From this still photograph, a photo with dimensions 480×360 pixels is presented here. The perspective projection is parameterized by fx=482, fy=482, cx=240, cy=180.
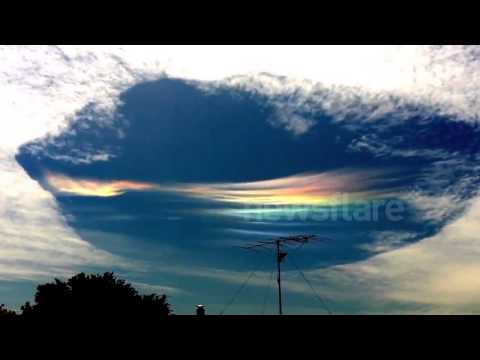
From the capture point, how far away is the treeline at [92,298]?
32.5 metres

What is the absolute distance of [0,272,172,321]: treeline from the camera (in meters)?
32.5

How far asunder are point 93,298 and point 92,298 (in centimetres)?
8

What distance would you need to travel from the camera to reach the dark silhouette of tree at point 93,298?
107 ft

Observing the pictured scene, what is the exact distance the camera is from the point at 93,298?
34.2 m

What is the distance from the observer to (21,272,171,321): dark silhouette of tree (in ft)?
107

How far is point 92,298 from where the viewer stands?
34156 mm
